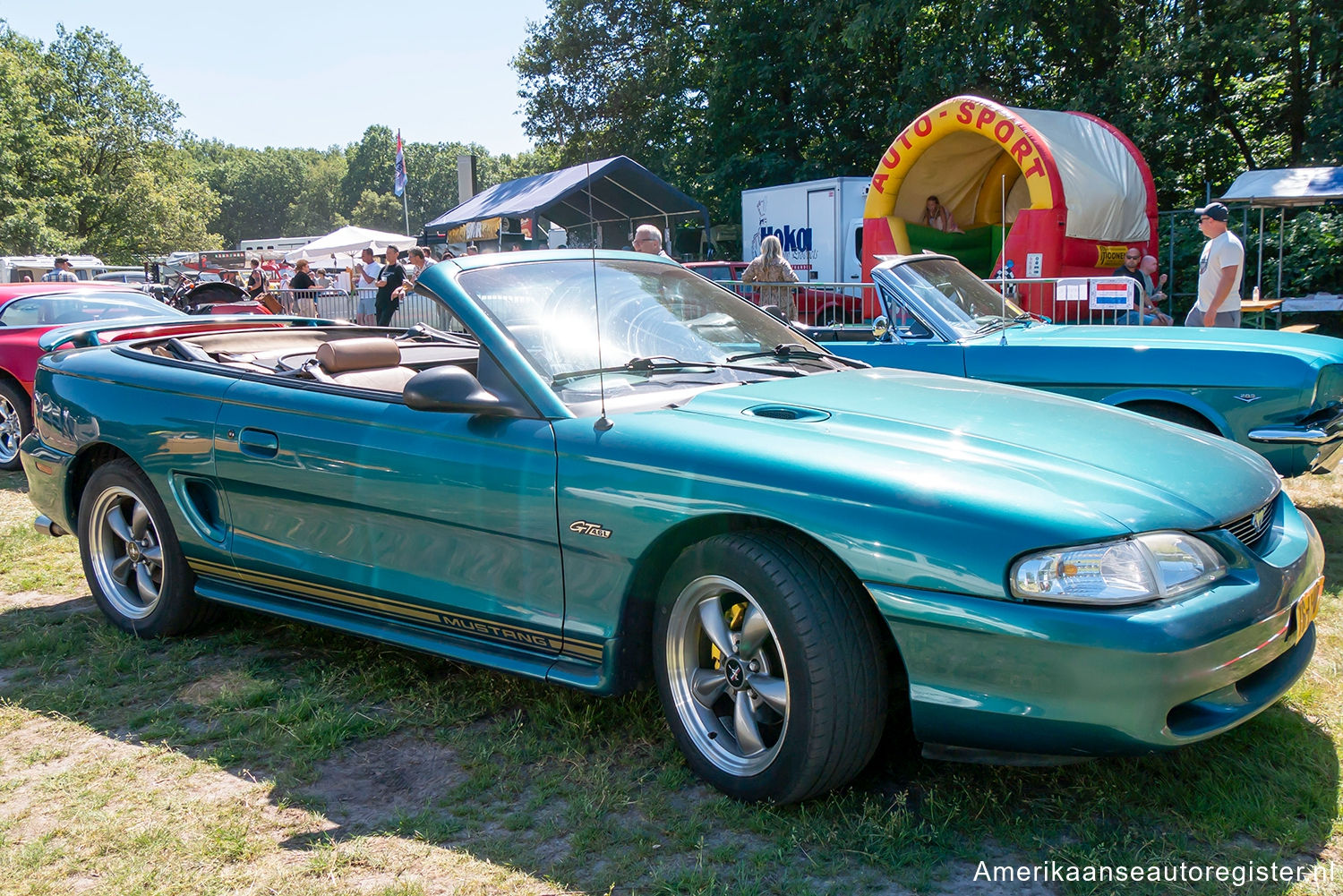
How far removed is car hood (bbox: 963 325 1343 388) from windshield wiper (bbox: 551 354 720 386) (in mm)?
3013

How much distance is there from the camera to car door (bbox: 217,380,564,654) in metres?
3.04

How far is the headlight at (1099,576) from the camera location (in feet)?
7.54

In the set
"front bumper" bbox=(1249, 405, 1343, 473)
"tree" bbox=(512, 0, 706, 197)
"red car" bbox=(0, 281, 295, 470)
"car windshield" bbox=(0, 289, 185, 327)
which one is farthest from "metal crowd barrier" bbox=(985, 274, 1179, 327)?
"tree" bbox=(512, 0, 706, 197)

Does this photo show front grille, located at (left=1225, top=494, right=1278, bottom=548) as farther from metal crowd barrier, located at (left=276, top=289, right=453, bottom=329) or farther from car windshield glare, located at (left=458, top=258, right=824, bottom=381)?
metal crowd barrier, located at (left=276, top=289, right=453, bottom=329)

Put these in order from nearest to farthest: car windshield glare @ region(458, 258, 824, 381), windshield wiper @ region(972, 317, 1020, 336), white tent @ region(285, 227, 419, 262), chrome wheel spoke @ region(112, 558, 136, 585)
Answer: car windshield glare @ region(458, 258, 824, 381)
chrome wheel spoke @ region(112, 558, 136, 585)
windshield wiper @ region(972, 317, 1020, 336)
white tent @ region(285, 227, 419, 262)

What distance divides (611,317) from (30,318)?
757cm

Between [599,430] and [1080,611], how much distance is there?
4.45ft

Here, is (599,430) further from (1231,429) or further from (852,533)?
Answer: (1231,429)

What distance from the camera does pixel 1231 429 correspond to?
5336mm

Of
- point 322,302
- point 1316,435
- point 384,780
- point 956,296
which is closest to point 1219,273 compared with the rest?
point 956,296

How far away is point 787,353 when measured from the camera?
3803 millimetres

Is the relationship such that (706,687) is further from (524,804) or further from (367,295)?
(367,295)

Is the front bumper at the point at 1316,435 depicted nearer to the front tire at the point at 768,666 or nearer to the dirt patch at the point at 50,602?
the front tire at the point at 768,666

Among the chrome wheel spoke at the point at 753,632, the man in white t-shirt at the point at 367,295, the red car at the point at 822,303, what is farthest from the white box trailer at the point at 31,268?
the chrome wheel spoke at the point at 753,632
